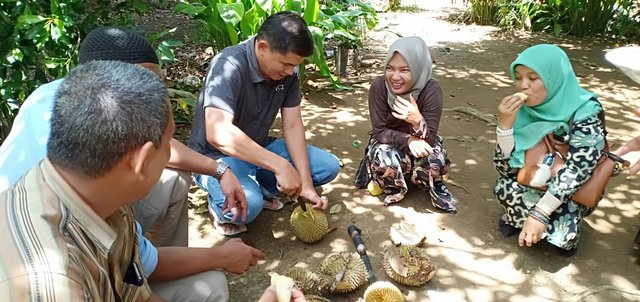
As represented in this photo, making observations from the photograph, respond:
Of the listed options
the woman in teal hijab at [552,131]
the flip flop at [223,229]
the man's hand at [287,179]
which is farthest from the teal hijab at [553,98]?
the flip flop at [223,229]

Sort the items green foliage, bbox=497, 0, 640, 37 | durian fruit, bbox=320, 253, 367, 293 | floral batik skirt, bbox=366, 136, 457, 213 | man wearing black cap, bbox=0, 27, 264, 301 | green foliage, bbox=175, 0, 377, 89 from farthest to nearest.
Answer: green foliage, bbox=497, 0, 640, 37 → green foliage, bbox=175, 0, 377, 89 → floral batik skirt, bbox=366, 136, 457, 213 → durian fruit, bbox=320, 253, 367, 293 → man wearing black cap, bbox=0, 27, 264, 301

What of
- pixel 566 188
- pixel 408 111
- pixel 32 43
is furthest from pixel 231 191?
pixel 566 188

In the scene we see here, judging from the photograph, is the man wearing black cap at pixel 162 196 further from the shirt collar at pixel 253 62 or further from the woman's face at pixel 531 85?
the woman's face at pixel 531 85

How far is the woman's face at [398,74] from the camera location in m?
2.88

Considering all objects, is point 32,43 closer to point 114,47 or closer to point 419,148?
point 114,47

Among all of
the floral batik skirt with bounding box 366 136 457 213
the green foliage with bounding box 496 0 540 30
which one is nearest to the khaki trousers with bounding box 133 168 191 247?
the floral batik skirt with bounding box 366 136 457 213

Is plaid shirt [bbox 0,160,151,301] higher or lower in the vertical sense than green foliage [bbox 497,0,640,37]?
higher

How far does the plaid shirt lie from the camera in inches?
36.8

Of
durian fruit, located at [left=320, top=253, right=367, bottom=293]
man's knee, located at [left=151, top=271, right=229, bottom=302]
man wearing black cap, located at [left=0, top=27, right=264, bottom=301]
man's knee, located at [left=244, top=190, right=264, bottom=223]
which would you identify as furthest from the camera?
man's knee, located at [left=244, top=190, right=264, bottom=223]

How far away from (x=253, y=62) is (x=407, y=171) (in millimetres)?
1175

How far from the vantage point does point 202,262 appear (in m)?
1.80

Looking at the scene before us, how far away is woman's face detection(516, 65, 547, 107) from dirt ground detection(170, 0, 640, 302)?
82cm

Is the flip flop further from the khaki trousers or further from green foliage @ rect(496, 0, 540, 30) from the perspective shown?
green foliage @ rect(496, 0, 540, 30)

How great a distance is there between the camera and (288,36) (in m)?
2.40
